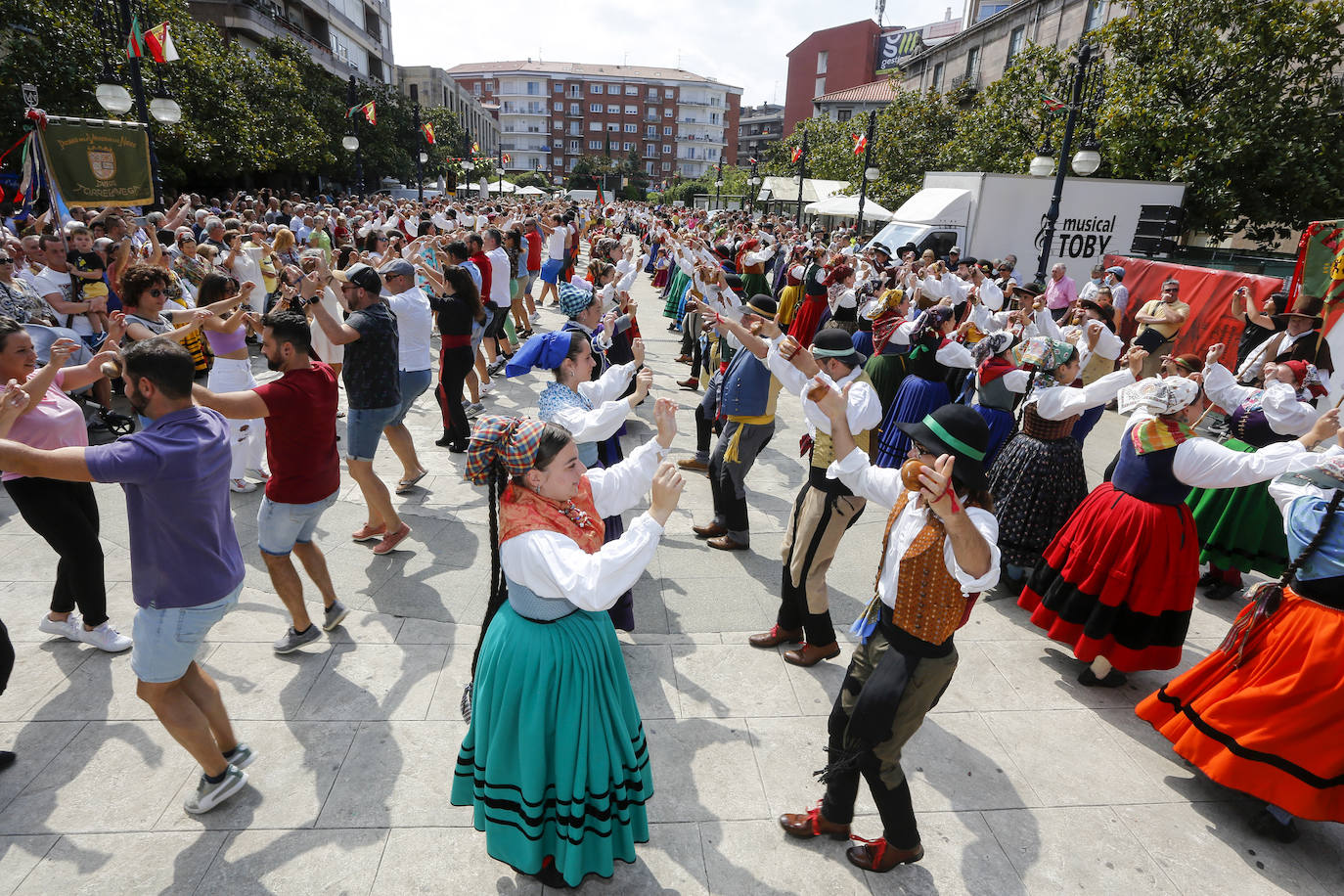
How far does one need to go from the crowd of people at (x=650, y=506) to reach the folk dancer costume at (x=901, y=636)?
12 millimetres

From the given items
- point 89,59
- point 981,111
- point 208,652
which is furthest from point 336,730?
point 981,111

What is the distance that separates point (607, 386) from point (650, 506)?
43.2 inches

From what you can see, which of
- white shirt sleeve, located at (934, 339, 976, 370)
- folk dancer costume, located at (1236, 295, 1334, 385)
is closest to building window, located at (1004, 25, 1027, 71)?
folk dancer costume, located at (1236, 295, 1334, 385)

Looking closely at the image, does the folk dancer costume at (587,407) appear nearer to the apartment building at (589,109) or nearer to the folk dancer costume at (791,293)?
the folk dancer costume at (791,293)

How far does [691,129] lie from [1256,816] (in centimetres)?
10497

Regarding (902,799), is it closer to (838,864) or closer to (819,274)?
(838,864)

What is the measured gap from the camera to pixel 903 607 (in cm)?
264

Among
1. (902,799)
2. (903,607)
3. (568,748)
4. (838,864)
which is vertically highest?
(903,607)

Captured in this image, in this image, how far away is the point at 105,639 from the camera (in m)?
4.12

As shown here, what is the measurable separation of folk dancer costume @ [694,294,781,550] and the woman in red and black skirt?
7.55 ft

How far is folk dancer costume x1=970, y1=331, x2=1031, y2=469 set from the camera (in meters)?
5.31

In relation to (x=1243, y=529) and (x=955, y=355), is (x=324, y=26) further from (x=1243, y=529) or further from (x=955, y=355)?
(x=1243, y=529)

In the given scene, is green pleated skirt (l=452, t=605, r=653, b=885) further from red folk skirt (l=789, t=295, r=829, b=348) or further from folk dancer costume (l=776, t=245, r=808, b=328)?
folk dancer costume (l=776, t=245, r=808, b=328)

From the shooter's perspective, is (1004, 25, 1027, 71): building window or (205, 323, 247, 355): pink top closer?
Result: (205, 323, 247, 355): pink top
